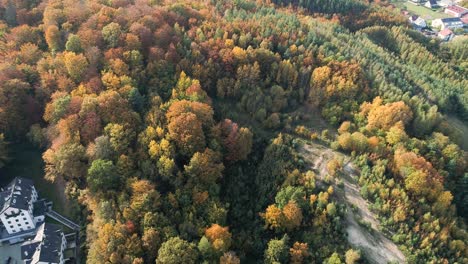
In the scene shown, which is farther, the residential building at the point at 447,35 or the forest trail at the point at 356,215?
the residential building at the point at 447,35

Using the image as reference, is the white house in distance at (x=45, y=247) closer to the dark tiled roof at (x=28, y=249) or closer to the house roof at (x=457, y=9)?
the dark tiled roof at (x=28, y=249)

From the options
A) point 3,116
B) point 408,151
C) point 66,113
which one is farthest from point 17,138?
point 408,151

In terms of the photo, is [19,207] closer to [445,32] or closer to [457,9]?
[445,32]

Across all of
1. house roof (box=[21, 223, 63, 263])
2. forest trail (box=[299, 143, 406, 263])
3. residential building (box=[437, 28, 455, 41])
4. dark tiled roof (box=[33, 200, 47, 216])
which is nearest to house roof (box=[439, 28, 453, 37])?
residential building (box=[437, 28, 455, 41])

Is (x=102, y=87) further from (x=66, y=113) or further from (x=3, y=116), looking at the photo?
(x=3, y=116)

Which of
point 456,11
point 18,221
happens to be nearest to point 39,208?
point 18,221

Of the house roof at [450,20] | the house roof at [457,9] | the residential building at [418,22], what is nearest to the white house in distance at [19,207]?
the residential building at [418,22]

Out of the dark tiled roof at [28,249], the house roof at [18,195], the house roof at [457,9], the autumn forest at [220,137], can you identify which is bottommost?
the dark tiled roof at [28,249]
